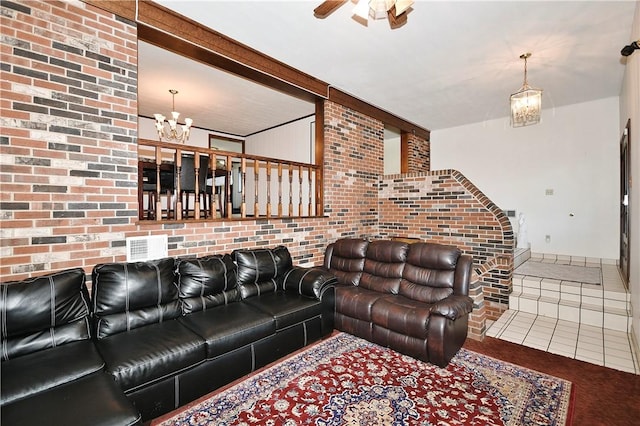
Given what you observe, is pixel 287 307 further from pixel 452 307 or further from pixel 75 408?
pixel 75 408

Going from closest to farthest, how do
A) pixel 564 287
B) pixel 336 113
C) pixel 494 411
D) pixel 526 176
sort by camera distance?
pixel 494 411 < pixel 564 287 < pixel 336 113 < pixel 526 176

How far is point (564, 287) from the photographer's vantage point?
13.2 ft

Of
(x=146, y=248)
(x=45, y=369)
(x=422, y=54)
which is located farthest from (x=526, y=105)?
(x=45, y=369)

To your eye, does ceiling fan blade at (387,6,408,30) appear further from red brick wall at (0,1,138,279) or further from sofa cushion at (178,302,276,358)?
sofa cushion at (178,302,276,358)

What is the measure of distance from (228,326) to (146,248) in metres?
1.09

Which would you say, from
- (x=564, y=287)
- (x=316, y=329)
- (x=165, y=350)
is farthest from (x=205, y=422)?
(x=564, y=287)

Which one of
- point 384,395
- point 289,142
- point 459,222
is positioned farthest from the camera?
point 289,142

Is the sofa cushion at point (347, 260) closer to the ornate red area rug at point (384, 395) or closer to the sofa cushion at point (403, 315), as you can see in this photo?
the sofa cushion at point (403, 315)

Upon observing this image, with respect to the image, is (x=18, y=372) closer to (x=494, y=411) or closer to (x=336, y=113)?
(x=494, y=411)

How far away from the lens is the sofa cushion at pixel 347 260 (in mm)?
3771

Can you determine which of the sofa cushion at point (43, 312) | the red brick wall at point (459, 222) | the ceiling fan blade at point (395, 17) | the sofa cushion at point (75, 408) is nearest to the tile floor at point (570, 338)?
the red brick wall at point (459, 222)

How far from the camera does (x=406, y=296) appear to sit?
326cm

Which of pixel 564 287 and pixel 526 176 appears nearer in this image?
pixel 564 287

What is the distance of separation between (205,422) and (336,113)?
4.24 meters
